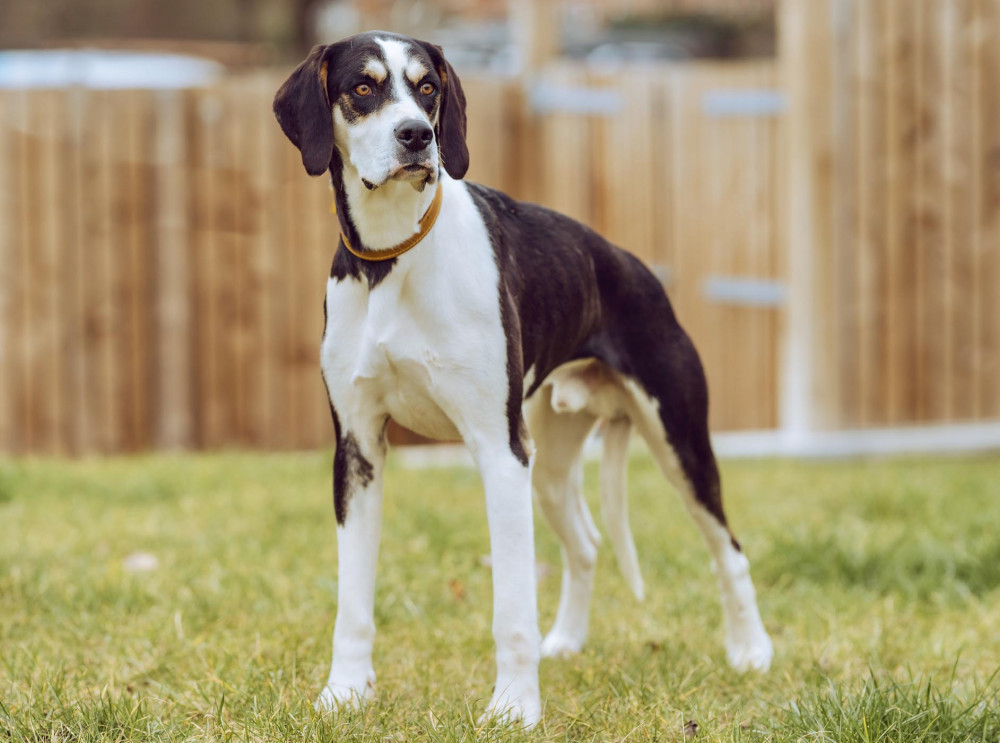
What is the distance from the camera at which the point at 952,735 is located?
275cm

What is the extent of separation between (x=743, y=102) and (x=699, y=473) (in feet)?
15.0

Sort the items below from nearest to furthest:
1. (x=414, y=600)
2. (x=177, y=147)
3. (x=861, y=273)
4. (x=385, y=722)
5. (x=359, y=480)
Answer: (x=385, y=722), (x=359, y=480), (x=414, y=600), (x=861, y=273), (x=177, y=147)

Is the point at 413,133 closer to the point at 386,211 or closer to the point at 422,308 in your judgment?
the point at 386,211

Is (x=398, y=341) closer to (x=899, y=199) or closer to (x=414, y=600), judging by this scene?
(x=414, y=600)

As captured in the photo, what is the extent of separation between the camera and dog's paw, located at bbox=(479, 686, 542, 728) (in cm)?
294

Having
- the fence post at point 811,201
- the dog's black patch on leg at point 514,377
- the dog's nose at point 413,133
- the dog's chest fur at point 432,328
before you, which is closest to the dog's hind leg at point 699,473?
the dog's black patch on leg at point 514,377

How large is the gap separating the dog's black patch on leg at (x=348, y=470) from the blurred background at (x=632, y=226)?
4291mm

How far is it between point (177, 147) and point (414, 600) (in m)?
4.26

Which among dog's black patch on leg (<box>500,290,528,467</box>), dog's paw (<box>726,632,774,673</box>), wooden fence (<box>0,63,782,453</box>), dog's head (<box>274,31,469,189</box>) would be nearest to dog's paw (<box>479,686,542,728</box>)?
dog's black patch on leg (<box>500,290,528,467</box>)

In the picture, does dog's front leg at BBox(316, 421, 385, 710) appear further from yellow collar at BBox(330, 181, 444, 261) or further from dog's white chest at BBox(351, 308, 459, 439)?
yellow collar at BBox(330, 181, 444, 261)

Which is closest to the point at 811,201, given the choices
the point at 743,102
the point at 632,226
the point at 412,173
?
the point at 743,102

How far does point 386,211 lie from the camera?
3006mm

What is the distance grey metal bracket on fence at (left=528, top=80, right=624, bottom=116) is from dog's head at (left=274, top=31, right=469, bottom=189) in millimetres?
4928

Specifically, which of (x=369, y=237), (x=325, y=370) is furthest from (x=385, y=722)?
(x=369, y=237)
